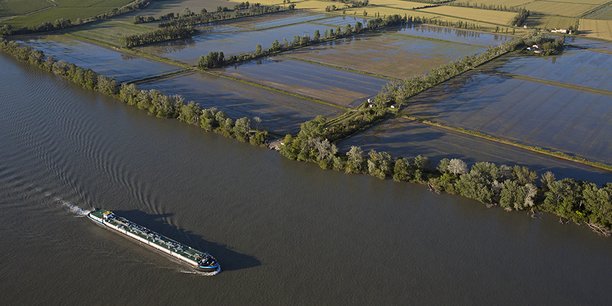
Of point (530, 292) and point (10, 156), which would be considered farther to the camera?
point (10, 156)

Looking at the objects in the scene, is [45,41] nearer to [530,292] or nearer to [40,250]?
[40,250]

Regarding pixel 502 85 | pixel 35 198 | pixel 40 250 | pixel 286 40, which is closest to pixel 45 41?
pixel 286 40

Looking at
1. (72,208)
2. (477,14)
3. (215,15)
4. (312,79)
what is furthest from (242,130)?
(477,14)

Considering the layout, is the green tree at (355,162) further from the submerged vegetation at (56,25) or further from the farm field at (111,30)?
the submerged vegetation at (56,25)

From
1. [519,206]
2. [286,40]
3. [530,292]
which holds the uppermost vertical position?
[286,40]

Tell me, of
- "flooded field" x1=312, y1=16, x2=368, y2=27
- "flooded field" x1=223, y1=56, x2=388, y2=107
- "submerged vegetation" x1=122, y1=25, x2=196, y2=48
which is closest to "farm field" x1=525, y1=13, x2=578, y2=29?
"flooded field" x1=312, y1=16, x2=368, y2=27

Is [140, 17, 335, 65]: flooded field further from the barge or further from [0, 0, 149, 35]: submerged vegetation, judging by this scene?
the barge

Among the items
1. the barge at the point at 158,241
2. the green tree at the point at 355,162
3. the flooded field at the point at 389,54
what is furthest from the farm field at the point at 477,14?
the barge at the point at 158,241
